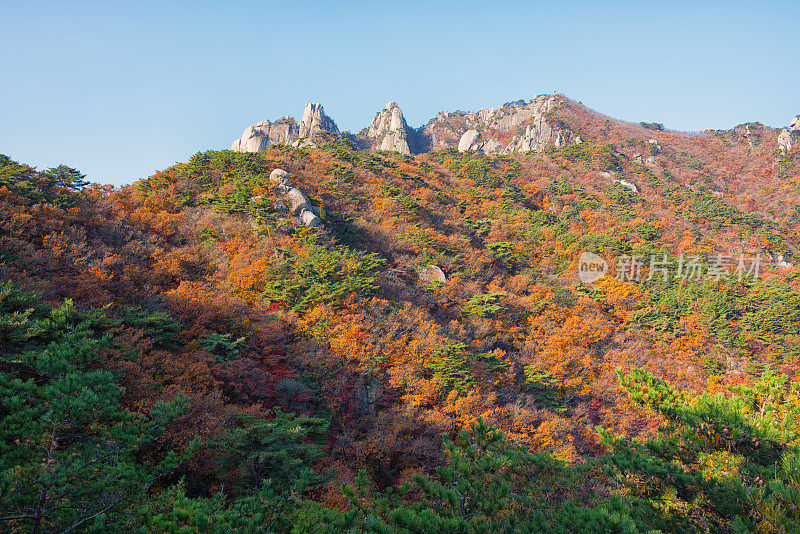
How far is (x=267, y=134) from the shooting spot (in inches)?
2904

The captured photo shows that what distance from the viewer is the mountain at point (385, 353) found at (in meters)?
4.61

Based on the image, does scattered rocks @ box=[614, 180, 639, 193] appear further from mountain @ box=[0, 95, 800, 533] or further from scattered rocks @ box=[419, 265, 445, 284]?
scattered rocks @ box=[419, 265, 445, 284]

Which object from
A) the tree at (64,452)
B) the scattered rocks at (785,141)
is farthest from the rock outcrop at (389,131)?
the tree at (64,452)

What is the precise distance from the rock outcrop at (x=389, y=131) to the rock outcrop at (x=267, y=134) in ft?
57.0

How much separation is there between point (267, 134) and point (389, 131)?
25396 mm

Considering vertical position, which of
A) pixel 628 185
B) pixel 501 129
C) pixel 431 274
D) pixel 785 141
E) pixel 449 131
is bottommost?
pixel 431 274

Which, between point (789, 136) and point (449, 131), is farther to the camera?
point (449, 131)

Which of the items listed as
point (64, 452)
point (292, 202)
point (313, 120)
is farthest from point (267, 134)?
point (64, 452)

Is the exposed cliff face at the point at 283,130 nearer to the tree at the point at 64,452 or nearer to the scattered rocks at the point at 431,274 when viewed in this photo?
the scattered rocks at the point at 431,274

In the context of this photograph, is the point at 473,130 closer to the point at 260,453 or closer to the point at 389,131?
the point at 389,131

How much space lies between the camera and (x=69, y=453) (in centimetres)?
431

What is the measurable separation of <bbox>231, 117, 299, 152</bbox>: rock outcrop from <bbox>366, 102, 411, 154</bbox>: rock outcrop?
17.4m

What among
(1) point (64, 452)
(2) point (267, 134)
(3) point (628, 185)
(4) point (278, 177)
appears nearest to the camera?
(1) point (64, 452)

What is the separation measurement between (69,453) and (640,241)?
41.9 meters
